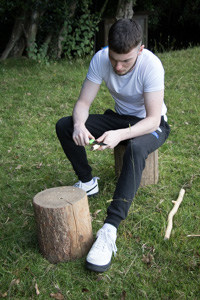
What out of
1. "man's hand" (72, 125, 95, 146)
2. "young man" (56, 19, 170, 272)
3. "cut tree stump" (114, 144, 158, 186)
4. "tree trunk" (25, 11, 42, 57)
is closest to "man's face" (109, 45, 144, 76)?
"young man" (56, 19, 170, 272)

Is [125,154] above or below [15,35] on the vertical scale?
above

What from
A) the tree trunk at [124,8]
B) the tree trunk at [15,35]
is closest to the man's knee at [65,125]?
the tree trunk at [15,35]

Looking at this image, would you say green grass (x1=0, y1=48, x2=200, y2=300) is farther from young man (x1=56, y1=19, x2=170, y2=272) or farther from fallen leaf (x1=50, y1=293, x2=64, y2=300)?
young man (x1=56, y1=19, x2=170, y2=272)

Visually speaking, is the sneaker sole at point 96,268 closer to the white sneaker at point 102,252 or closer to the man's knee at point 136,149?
the white sneaker at point 102,252

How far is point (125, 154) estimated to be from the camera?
2906 millimetres

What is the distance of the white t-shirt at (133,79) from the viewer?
306cm

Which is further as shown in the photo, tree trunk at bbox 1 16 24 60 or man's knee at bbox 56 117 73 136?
tree trunk at bbox 1 16 24 60

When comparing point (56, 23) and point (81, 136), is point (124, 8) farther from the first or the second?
point (81, 136)

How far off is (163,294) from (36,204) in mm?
1074

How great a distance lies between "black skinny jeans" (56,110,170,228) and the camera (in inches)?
110

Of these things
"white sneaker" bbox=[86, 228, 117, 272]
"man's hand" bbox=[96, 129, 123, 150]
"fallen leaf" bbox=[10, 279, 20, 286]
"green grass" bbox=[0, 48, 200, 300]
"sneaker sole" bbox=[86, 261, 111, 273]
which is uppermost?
"man's hand" bbox=[96, 129, 123, 150]

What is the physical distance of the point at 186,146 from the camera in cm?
468

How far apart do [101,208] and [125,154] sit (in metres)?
0.74

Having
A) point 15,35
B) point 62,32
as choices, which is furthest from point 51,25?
point 15,35
